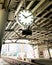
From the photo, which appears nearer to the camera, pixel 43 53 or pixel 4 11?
pixel 4 11

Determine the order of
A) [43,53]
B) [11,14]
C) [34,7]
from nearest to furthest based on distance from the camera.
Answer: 1. [34,7]
2. [11,14]
3. [43,53]

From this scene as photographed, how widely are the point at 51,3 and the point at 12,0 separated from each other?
1141 mm

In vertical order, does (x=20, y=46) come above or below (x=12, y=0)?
below

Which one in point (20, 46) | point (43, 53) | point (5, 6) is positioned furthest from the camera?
point (20, 46)

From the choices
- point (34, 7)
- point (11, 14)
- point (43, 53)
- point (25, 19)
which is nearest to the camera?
point (25, 19)

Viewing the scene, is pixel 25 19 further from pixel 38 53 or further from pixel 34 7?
pixel 38 53

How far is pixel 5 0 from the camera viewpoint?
3477mm

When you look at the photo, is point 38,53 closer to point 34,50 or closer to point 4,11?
point 34,50

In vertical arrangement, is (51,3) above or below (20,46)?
above

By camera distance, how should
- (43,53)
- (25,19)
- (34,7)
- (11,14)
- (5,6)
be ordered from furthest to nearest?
(43,53)
(11,14)
(34,7)
(5,6)
(25,19)

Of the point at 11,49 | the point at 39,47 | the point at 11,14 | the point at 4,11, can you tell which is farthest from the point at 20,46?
Answer: the point at 4,11

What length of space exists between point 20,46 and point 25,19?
364 inches

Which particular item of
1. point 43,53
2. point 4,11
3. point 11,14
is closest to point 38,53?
point 43,53

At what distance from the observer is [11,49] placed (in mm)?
12234
